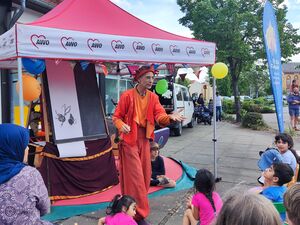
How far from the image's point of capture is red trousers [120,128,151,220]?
4.18 metres

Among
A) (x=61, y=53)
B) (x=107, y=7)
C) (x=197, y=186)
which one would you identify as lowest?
(x=197, y=186)

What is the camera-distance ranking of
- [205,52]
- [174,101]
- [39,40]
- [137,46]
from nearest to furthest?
[39,40]
[137,46]
[205,52]
[174,101]

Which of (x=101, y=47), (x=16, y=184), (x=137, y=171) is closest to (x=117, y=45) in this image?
(x=101, y=47)

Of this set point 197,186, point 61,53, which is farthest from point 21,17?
point 197,186

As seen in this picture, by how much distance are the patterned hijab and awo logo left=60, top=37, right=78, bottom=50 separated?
81.0 inches

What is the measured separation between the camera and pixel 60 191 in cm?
506

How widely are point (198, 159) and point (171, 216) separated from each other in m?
3.80

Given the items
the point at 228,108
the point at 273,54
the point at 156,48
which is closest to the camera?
the point at 156,48

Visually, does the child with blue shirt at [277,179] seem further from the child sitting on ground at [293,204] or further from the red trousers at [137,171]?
the red trousers at [137,171]

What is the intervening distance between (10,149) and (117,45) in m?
2.65

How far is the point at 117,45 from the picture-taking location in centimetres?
456

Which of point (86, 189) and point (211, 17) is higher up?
point (211, 17)

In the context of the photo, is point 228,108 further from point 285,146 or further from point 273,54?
point 285,146

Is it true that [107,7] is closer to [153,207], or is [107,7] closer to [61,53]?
[61,53]
